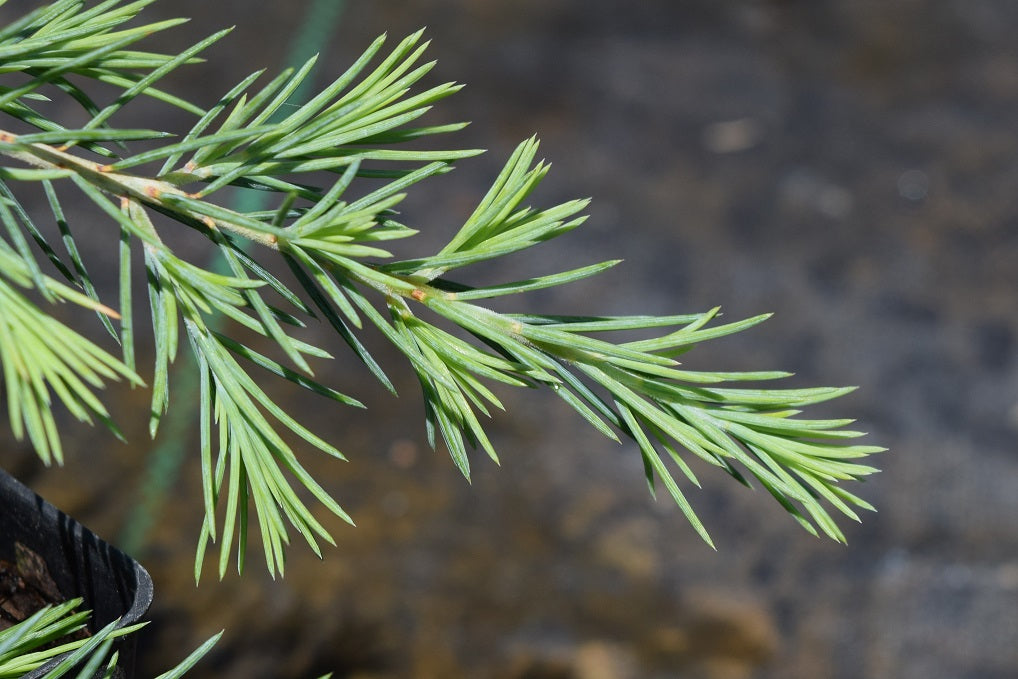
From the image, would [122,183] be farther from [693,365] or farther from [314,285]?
[693,365]

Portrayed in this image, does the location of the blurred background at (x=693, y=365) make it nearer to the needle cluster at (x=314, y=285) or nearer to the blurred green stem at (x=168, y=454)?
the blurred green stem at (x=168, y=454)

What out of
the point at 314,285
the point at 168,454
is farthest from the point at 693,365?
the point at 314,285

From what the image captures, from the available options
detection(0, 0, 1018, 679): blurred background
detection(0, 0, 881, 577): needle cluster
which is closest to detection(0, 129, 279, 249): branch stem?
detection(0, 0, 881, 577): needle cluster

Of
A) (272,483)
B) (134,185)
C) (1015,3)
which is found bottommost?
(272,483)

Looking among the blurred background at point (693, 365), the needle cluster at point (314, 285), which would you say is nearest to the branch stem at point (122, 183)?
the needle cluster at point (314, 285)

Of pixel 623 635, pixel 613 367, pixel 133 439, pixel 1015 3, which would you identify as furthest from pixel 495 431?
pixel 1015 3

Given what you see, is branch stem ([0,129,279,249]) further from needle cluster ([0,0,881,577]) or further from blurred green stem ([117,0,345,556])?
blurred green stem ([117,0,345,556])

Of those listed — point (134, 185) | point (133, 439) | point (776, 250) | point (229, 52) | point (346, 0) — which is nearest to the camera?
point (134, 185)

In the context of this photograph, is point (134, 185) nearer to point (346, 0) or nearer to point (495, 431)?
point (495, 431)

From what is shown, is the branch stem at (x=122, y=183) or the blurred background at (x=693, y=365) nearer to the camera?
the branch stem at (x=122, y=183)
